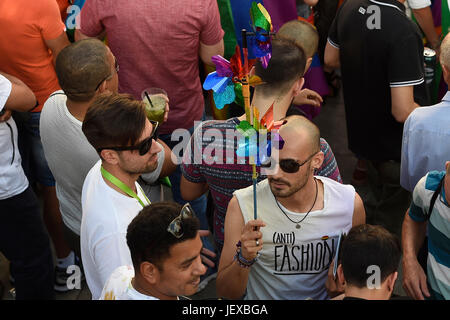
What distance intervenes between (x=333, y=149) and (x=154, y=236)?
3.55 m

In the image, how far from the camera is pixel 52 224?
410cm

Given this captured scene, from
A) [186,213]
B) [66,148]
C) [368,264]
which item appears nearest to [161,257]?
[186,213]

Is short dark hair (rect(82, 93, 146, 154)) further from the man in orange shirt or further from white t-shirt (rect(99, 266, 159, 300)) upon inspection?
the man in orange shirt

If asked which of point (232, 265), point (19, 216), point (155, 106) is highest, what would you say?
point (155, 106)

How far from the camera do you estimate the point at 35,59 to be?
3783mm

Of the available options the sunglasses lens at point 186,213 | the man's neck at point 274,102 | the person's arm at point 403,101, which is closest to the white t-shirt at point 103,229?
the sunglasses lens at point 186,213

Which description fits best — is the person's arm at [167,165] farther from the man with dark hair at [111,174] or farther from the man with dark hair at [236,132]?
the man with dark hair at [111,174]

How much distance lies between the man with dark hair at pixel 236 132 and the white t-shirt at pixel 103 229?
1.58 ft

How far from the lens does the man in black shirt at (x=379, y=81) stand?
11.9 ft

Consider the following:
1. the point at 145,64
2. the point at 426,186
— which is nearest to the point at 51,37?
the point at 145,64

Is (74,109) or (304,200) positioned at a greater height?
(74,109)

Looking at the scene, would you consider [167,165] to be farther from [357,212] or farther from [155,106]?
[357,212]
